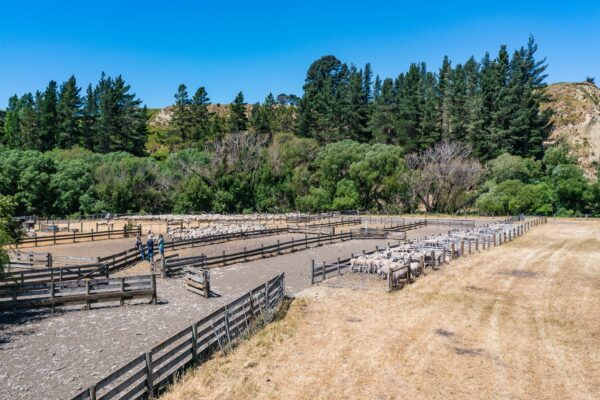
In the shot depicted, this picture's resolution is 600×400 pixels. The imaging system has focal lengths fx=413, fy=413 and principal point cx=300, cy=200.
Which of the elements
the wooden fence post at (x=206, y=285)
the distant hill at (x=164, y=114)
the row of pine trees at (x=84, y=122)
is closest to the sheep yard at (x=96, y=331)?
the wooden fence post at (x=206, y=285)

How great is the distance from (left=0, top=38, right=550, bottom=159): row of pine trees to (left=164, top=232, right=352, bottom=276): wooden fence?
57.3 m

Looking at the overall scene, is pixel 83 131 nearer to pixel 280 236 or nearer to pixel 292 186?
pixel 292 186

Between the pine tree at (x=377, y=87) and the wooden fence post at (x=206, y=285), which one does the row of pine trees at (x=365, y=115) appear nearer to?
the pine tree at (x=377, y=87)

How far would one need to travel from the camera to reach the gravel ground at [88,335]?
11.0 metres

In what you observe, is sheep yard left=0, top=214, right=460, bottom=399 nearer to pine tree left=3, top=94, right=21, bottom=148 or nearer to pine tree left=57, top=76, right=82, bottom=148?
pine tree left=57, top=76, right=82, bottom=148

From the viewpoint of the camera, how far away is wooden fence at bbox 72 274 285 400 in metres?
9.33

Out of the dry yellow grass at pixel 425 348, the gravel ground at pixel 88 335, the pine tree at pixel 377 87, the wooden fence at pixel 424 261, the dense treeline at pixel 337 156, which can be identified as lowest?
the dry yellow grass at pixel 425 348

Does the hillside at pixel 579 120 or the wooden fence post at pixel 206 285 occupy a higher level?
the hillside at pixel 579 120

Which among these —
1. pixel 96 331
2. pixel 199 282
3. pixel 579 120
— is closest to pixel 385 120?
pixel 579 120

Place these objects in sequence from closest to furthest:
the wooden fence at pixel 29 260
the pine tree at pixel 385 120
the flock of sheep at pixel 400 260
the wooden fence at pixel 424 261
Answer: the wooden fence at pixel 424 261, the flock of sheep at pixel 400 260, the wooden fence at pixel 29 260, the pine tree at pixel 385 120

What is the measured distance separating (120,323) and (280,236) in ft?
95.9

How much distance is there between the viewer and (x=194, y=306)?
1788 cm

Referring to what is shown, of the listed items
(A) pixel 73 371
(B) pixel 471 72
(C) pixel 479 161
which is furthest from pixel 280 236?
(B) pixel 471 72

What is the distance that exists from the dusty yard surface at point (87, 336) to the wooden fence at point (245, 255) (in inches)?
59.8
